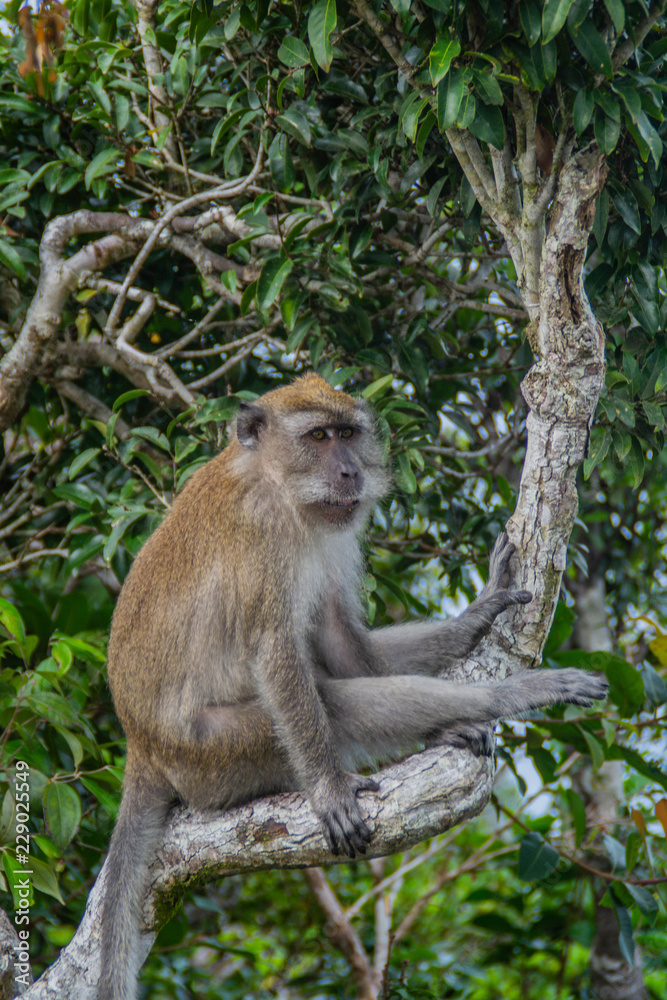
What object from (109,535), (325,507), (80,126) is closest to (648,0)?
(325,507)

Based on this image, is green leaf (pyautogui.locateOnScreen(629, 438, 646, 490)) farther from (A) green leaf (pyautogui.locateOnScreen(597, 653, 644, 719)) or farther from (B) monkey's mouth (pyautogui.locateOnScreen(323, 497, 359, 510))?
(B) monkey's mouth (pyautogui.locateOnScreen(323, 497, 359, 510))

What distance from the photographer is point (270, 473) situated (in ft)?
12.4

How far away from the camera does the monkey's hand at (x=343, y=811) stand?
3096 millimetres

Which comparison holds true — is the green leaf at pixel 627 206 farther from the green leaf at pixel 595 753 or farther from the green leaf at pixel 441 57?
the green leaf at pixel 595 753

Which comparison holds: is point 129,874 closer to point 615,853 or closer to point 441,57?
point 615,853

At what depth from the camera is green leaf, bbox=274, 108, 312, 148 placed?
157 inches

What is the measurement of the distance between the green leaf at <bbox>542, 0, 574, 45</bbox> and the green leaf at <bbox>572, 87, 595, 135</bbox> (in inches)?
11.1

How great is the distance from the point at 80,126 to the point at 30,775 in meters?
3.46

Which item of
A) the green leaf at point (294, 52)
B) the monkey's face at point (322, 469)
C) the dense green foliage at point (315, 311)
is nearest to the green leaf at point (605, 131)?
the dense green foliage at point (315, 311)

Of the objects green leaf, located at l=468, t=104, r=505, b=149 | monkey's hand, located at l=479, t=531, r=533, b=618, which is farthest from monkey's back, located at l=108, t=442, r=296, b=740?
green leaf, located at l=468, t=104, r=505, b=149

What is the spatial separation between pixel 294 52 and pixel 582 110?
53.3 inches

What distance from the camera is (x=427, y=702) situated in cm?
348

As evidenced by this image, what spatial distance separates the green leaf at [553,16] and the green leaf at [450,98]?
336 millimetres

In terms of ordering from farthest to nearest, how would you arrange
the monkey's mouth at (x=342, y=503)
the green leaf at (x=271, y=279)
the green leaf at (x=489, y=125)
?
the green leaf at (x=271, y=279) < the monkey's mouth at (x=342, y=503) < the green leaf at (x=489, y=125)
